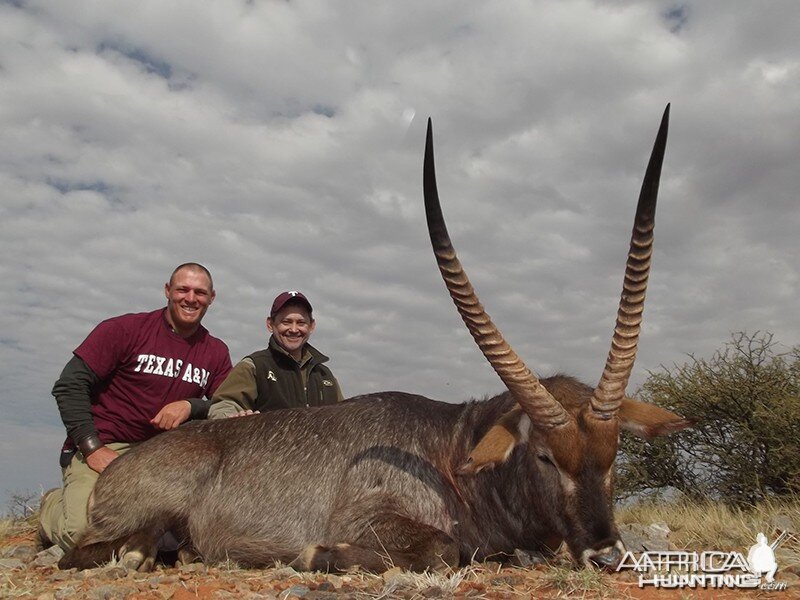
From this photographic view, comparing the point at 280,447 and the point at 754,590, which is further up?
the point at 280,447

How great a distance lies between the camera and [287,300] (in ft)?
27.4

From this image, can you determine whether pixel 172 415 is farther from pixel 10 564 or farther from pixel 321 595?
pixel 321 595

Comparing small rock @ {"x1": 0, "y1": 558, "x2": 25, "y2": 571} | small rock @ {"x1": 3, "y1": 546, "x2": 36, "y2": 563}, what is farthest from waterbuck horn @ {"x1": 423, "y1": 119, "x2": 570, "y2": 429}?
small rock @ {"x1": 3, "y1": 546, "x2": 36, "y2": 563}

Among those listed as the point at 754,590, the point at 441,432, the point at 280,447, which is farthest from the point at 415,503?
the point at 754,590

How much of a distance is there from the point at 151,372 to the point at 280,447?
196 centimetres

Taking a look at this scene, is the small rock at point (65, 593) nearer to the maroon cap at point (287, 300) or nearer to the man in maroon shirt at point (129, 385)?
the man in maroon shirt at point (129, 385)

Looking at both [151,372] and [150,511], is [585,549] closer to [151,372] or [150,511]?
[150,511]

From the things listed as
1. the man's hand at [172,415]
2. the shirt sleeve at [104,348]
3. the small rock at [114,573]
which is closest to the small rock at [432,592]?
the small rock at [114,573]

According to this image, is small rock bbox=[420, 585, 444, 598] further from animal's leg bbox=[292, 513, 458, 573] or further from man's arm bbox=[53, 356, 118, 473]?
man's arm bbox=[53, 356, 118, 473]

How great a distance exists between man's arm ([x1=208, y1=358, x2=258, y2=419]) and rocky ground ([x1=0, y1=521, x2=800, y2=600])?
2106 millimetres

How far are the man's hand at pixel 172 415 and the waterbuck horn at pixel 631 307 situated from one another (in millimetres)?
3916

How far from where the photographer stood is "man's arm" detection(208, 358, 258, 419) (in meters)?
7.34

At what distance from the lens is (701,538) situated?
690 cm

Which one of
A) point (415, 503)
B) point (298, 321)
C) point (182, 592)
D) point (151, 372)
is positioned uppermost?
point (298, 321)
